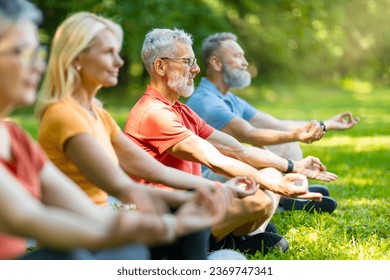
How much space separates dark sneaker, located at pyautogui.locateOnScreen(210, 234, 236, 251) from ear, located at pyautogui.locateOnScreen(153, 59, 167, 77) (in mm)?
900

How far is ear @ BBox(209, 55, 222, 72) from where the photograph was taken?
5.84m

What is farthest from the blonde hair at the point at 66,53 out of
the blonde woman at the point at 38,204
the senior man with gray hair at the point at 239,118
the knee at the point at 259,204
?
the senior man with gray hair at the point at 239,118

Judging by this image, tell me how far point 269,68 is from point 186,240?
20400 mm

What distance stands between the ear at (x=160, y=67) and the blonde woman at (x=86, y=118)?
1.13 m

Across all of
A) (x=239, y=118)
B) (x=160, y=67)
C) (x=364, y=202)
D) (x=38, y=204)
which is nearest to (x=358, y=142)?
(x=364, y=202)

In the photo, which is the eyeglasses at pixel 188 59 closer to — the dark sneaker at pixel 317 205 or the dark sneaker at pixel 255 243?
the dark sneaker at pixel 255 243

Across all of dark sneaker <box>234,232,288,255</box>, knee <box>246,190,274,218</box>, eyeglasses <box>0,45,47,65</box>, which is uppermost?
eyeglasses <box>0,45,47,65</box>

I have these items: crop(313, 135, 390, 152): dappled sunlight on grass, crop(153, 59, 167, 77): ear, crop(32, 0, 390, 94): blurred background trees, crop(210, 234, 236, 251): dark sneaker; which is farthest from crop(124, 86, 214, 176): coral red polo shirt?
crop(32, 0, 390, 94): blurred background trees

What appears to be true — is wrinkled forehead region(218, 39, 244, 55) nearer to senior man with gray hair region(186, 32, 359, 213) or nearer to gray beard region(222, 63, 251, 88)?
senior man with gray hair region(186, 32, 359, 213)

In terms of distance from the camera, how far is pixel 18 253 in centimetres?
241

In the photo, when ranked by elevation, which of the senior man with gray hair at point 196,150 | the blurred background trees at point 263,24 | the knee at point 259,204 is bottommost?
the knee at point 259,204

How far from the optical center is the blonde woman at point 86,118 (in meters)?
2.82
